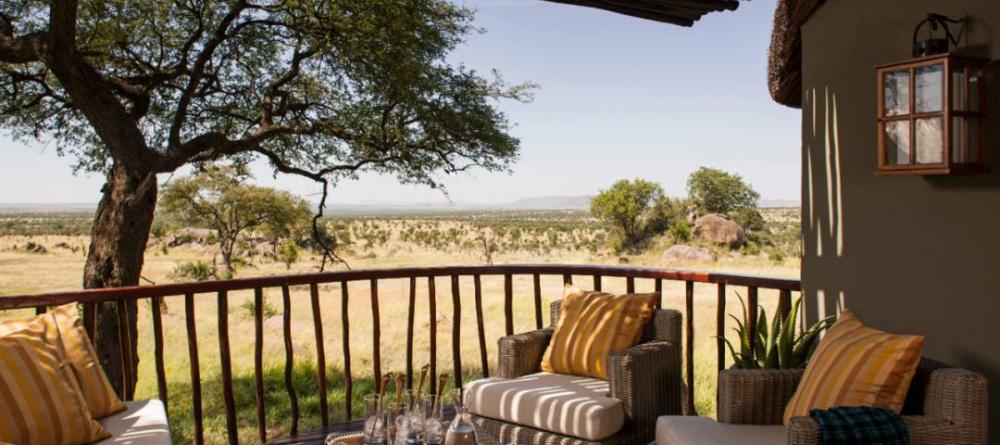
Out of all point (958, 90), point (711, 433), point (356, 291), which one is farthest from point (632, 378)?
point (356, 291)

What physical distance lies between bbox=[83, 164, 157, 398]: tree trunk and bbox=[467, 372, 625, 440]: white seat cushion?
4841 mm

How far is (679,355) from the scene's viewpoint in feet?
11.8

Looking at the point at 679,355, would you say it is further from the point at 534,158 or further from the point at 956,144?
the point at 534,158

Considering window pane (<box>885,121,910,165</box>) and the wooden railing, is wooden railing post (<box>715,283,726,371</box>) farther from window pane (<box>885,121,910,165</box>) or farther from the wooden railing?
window pane (<box>885,121,910,165</box>)

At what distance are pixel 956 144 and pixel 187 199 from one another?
42.1ft

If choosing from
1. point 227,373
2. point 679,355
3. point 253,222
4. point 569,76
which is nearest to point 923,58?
point 679,355

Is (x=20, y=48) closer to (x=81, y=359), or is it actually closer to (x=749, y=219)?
(x=81, y=359)

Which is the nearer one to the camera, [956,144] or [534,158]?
[956,144]

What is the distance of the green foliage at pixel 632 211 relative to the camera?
20.1m

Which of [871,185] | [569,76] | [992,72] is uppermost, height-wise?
[569,76]

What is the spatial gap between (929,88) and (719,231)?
17.9 meters

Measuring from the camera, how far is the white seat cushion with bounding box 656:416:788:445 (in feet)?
8.40

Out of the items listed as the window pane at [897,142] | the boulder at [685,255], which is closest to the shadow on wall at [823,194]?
the window pane at [897,142]

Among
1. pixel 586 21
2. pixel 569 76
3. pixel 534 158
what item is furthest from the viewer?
pixel 534 158
